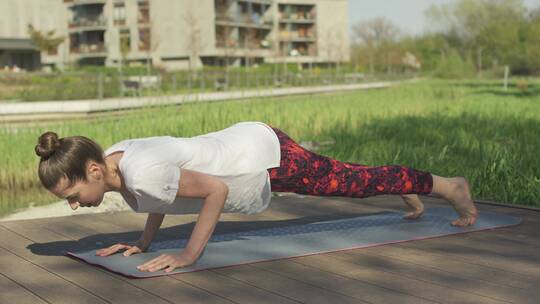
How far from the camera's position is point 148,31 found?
48.8m

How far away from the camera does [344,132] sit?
9219 mm

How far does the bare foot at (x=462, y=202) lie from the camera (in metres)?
3.66

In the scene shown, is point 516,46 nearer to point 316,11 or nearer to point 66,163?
point 316,11

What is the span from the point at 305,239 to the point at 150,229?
27.9 inches

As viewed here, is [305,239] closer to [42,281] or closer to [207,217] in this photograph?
[207,217]

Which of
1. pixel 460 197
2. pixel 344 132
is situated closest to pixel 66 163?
pixel 460 197

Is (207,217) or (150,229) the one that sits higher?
(207,217)

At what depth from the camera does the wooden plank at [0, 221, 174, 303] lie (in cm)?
261

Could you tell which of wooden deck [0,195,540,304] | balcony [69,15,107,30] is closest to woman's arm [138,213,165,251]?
wooden deck [0,195,540,304]

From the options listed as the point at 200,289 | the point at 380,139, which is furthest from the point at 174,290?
the point at 380,139

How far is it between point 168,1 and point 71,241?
46.9 m

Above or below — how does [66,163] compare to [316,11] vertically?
below

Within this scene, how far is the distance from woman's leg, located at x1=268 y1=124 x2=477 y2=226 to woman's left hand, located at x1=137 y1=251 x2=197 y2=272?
0.50 metres

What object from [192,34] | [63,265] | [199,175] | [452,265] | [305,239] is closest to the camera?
[199,175]
